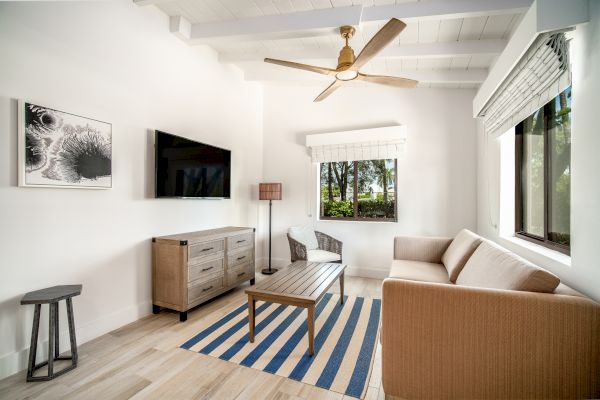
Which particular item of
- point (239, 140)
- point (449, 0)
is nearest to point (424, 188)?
point (449, 0)

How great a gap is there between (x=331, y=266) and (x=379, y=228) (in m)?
1.45

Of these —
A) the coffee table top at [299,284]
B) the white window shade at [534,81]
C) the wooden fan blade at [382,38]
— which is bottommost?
the coffee table top at [299,284]

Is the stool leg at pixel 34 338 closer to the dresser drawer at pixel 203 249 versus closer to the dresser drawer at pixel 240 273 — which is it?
the dresser drawer at pixel 203 249

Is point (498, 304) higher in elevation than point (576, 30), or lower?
lower

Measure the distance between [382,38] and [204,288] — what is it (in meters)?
2.78

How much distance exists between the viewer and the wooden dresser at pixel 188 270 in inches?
104

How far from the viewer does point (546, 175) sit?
2182 millimetres

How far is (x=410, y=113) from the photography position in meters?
4.02

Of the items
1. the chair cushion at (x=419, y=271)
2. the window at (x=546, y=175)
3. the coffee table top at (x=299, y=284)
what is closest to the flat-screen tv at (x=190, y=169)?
the coffee table top at (x=299, y=284)

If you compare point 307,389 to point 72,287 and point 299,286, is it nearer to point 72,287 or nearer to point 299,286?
point 299,286

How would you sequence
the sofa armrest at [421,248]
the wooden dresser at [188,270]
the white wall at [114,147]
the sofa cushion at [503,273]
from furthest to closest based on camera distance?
the sofa armrest at [421,248] < the wooden dresser at [188,270] < the white wall at [114,147] < the sofa cushion at [503,273]

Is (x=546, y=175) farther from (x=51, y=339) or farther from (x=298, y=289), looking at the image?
(x=51, y=339)

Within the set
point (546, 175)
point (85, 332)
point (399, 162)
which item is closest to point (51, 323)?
point (85, 332)

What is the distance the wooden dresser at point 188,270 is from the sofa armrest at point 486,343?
1.93m
